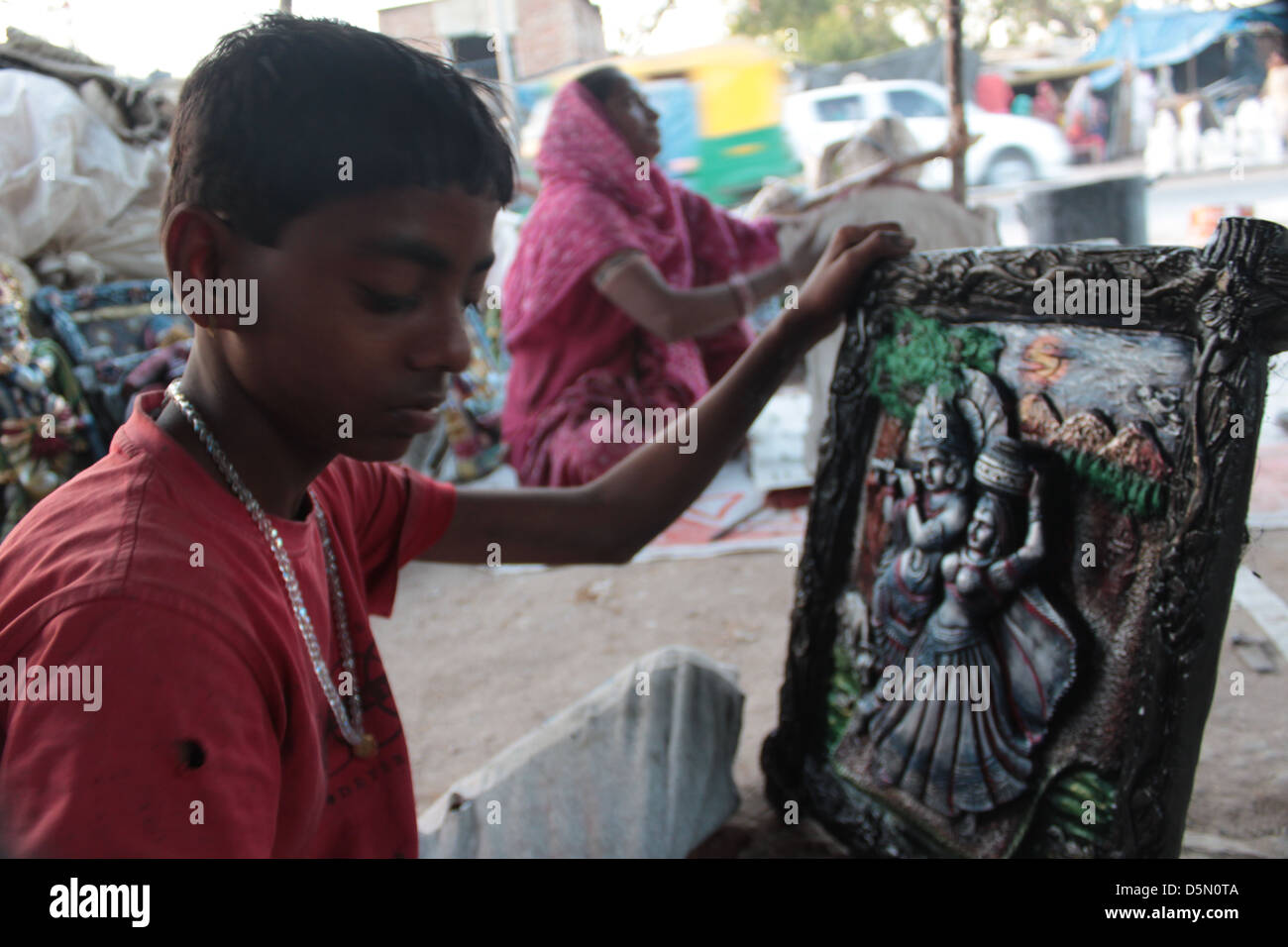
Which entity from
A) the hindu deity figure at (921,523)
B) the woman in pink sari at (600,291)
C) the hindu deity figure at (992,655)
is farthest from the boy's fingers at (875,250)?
the woman in pink sari at (600,291)

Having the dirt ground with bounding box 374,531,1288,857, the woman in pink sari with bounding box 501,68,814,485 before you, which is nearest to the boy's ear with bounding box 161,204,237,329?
the dirt ground with bounding box 374,531,1288,857

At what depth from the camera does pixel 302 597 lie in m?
0.97

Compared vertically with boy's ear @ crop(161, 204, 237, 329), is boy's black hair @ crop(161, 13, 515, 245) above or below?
above

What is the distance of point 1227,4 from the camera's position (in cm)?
1178

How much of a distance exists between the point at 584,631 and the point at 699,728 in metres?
1.15

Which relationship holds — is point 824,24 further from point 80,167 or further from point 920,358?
point 920,358

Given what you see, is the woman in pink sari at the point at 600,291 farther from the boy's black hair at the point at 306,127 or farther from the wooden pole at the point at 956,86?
the wooden pole at the point at 956,86

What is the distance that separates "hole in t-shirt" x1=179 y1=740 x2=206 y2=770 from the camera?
0.69 meters

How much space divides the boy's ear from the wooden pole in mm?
4077

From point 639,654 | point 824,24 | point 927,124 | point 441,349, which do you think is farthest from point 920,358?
point 824,24

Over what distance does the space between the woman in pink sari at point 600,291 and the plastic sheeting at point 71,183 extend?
1.82 m

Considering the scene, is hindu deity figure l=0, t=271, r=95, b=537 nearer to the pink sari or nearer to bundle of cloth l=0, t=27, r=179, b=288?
bundle of cloth l=0, t=27, r=179, b=288
